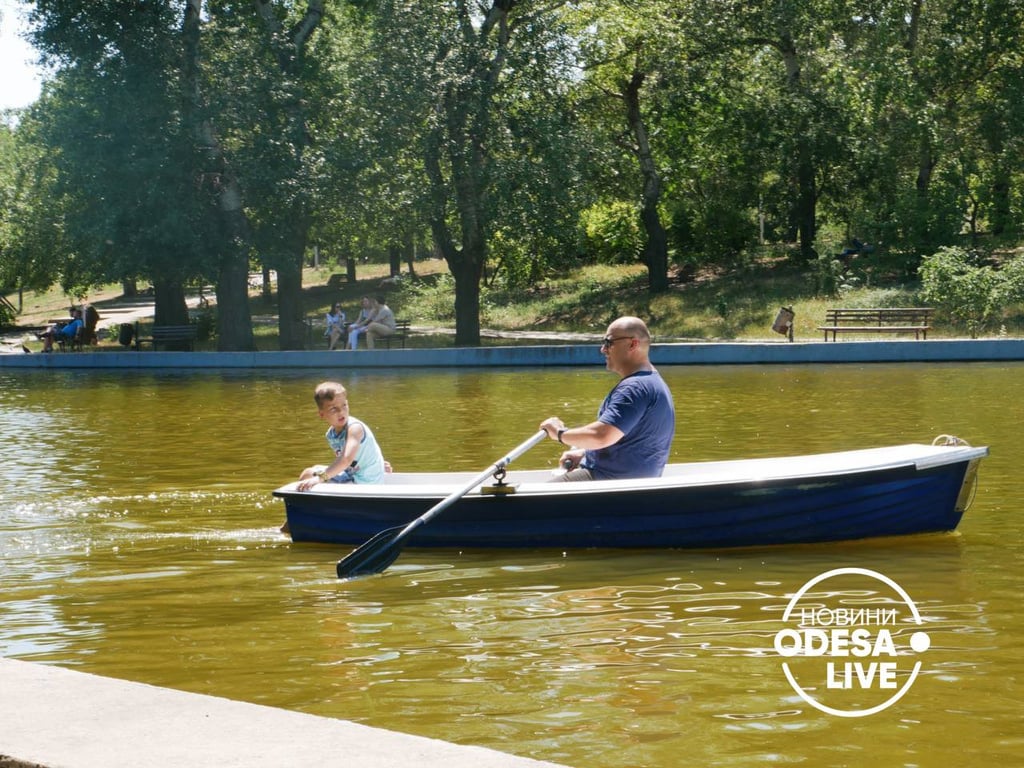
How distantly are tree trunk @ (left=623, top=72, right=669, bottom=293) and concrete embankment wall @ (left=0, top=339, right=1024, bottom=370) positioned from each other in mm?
13354

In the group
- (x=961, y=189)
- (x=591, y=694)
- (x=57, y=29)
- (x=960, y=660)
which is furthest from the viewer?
(x=961, y=189)

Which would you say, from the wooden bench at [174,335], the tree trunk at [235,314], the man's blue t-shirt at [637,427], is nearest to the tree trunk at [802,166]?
the tree trunk at [235,314]

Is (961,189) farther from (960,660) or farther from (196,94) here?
(960,660)

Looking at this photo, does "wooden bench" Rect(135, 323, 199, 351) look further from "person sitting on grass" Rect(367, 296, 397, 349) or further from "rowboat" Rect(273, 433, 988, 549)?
"rowboat" Rect(273, 433, 988, 549)

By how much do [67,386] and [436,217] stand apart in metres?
10.3

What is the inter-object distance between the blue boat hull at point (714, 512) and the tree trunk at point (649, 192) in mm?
32877

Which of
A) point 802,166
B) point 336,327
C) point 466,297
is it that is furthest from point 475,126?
point 802,166

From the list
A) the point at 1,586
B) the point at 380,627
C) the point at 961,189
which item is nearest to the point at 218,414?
the point at 1,586

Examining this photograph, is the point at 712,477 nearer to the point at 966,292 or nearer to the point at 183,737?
the point at 183,737

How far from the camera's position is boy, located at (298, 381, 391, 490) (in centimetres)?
984

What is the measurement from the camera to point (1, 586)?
28.9 ft

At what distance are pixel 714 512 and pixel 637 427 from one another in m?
0.78

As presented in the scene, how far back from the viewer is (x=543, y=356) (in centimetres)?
2941

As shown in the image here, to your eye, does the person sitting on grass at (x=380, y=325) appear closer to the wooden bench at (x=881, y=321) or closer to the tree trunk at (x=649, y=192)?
the wooden bench at (x=881, y=321)
